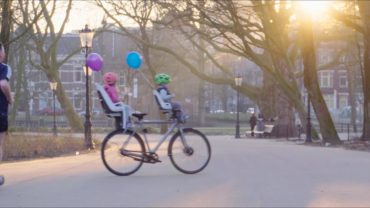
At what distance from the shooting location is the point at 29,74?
70375 mm

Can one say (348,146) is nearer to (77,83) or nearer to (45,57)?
(45,57)

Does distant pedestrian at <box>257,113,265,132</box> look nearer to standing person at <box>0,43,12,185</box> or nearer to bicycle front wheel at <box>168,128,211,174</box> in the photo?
bicycle front wheel at <box>168,128,211,174</box>

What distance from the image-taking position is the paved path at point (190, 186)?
25.7 ft

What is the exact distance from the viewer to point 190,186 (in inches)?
358

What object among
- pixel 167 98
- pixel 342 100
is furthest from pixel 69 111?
pixel 342 100

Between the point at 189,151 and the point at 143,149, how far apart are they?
0.75 m

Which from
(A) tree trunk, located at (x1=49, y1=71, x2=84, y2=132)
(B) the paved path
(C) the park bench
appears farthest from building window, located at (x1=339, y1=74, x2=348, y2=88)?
(B) the paved path

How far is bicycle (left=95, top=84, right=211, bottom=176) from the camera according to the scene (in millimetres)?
10086

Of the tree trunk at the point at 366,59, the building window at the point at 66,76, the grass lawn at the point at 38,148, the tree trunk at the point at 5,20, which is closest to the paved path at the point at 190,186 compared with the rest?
the grass lawn at the point at 38,148

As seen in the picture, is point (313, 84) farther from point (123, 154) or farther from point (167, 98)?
point (123, 154)

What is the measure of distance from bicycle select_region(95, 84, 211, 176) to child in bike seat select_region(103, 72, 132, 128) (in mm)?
70

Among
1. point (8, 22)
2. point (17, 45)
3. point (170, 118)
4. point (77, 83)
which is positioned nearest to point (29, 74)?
point (77, 83)

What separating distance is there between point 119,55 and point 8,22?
50.1 metres

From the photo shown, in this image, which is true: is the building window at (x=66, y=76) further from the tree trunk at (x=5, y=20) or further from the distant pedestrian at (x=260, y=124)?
the tree trunk at (x=5, y=20)
